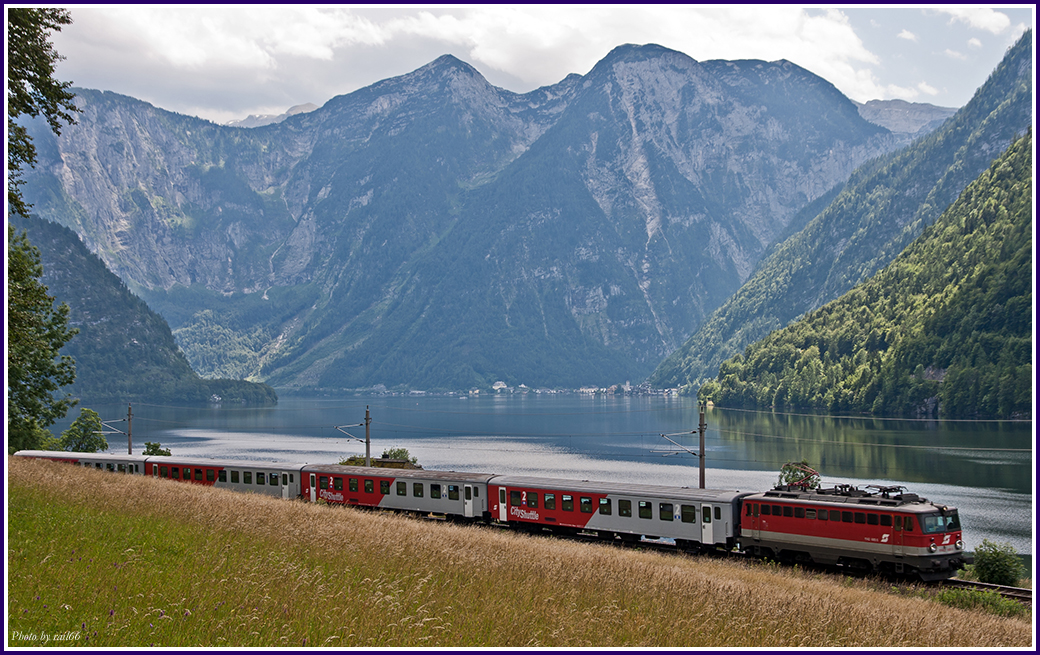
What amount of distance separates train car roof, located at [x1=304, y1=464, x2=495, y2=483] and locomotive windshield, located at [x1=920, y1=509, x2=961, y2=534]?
21496 millimetres

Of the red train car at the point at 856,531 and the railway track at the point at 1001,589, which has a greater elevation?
the red train car at the point at 856,531

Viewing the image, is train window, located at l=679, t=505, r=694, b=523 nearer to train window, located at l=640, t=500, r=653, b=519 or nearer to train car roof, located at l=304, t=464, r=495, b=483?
train window, located at l=640, t=500, r=653, b=519

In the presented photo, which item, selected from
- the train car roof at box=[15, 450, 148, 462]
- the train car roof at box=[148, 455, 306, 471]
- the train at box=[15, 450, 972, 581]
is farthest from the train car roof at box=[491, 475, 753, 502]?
the train car roof at box=[15, 450, 148, 462]

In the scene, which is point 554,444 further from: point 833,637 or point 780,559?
point 833,637

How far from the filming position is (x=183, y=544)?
19.0m

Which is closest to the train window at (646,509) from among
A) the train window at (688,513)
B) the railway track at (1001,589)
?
the train window at (688,513)

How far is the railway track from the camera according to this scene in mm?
31083

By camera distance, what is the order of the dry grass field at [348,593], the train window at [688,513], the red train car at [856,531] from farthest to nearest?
the train window at [688,513] → the red train car at [856,531] → the dry grass field at [348,593]

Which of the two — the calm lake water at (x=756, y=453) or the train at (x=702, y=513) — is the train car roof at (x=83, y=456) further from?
the calm lake water at (x=756, y=453)

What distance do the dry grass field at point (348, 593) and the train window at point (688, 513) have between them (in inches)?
454

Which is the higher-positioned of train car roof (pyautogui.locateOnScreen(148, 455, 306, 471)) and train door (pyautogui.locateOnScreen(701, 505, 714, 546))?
train car roof (pyautogui.locateOnScreen(148, 455, 306, 471))

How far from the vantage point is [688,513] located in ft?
125

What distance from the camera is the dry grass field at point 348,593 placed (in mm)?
13141

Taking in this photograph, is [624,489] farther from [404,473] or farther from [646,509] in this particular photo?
[404,473]
